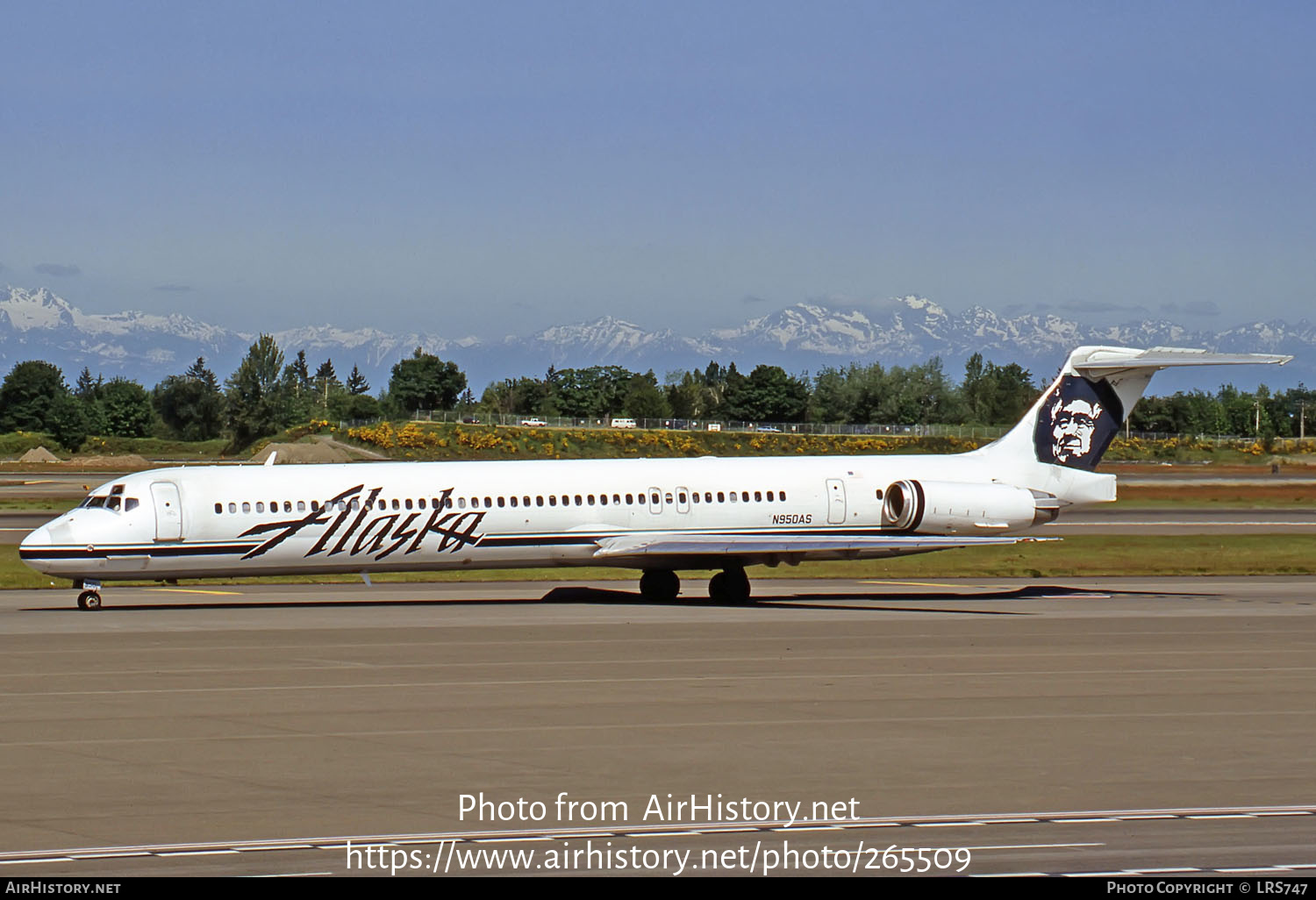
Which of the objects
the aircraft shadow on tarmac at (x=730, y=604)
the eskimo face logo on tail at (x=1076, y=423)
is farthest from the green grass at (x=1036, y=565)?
the eskimo face logo on tail at (x=1076, y=423)

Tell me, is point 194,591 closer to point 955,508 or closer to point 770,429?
point 955,508

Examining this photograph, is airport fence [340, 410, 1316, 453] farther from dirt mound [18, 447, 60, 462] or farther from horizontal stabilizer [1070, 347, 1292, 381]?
horizontal stabilizer [1070, 347, 1292, 381]

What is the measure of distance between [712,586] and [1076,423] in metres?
10.4

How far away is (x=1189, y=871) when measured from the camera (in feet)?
36.5

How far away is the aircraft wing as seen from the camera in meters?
33.2

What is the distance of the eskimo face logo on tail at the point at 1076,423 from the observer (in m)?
37.2

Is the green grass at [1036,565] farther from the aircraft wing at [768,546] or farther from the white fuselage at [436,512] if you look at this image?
the aircraft wing at [768,546]

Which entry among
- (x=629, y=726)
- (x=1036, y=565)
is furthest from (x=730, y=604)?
(x=629, y=726)

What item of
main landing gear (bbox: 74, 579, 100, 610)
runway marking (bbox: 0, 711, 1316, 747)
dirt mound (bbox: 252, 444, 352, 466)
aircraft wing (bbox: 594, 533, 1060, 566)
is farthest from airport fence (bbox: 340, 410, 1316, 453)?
runway marking (bbox: 0, 711, 1316, 747)

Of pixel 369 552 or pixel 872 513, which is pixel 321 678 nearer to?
pixel 369 552

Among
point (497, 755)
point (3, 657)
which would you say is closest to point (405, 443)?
point (3, 657)

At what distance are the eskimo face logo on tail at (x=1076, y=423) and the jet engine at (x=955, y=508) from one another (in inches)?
78.6

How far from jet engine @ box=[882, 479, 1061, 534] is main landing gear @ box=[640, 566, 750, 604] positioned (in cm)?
395

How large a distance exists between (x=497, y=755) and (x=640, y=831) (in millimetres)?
3755
